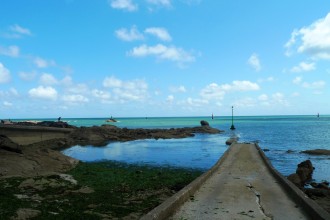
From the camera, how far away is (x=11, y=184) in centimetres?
1595

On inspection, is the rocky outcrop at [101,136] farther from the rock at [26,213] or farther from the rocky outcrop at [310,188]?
the rock at [26,213]

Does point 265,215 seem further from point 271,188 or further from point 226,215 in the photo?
point 271,188

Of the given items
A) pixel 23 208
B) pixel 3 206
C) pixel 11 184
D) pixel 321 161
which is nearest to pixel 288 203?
pixel 23 208

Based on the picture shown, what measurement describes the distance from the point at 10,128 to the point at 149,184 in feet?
92.7

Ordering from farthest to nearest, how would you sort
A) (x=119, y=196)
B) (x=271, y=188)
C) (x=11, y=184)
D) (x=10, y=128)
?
1. (x=10, y=128)
2. (x=11, y=184)
3. (x=119, y=196)
4. (x=271, y=188)

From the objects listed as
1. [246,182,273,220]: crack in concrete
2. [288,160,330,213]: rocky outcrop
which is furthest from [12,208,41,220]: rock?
[288,160,330,213]: rocky outcrop

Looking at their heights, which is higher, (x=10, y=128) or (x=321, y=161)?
(x=10, y=128)

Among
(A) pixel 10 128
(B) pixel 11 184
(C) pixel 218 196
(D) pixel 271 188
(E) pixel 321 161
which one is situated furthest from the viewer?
(A) pixel 10 128

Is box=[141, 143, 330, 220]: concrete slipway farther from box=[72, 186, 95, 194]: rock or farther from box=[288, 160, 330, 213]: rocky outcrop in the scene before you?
box=[72, 186, 95, 194]: rock

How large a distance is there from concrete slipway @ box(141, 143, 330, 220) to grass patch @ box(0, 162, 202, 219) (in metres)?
1.63

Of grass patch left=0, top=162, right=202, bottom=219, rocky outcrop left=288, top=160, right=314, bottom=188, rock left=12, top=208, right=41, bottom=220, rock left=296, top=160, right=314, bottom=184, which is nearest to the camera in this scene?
rock left=12, top=208, right=41, bottom=220

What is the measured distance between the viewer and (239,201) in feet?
37.0

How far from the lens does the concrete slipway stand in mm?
9484

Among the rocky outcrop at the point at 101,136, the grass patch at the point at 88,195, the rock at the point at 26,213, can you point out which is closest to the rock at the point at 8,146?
the grass patch at the point at 88,195
